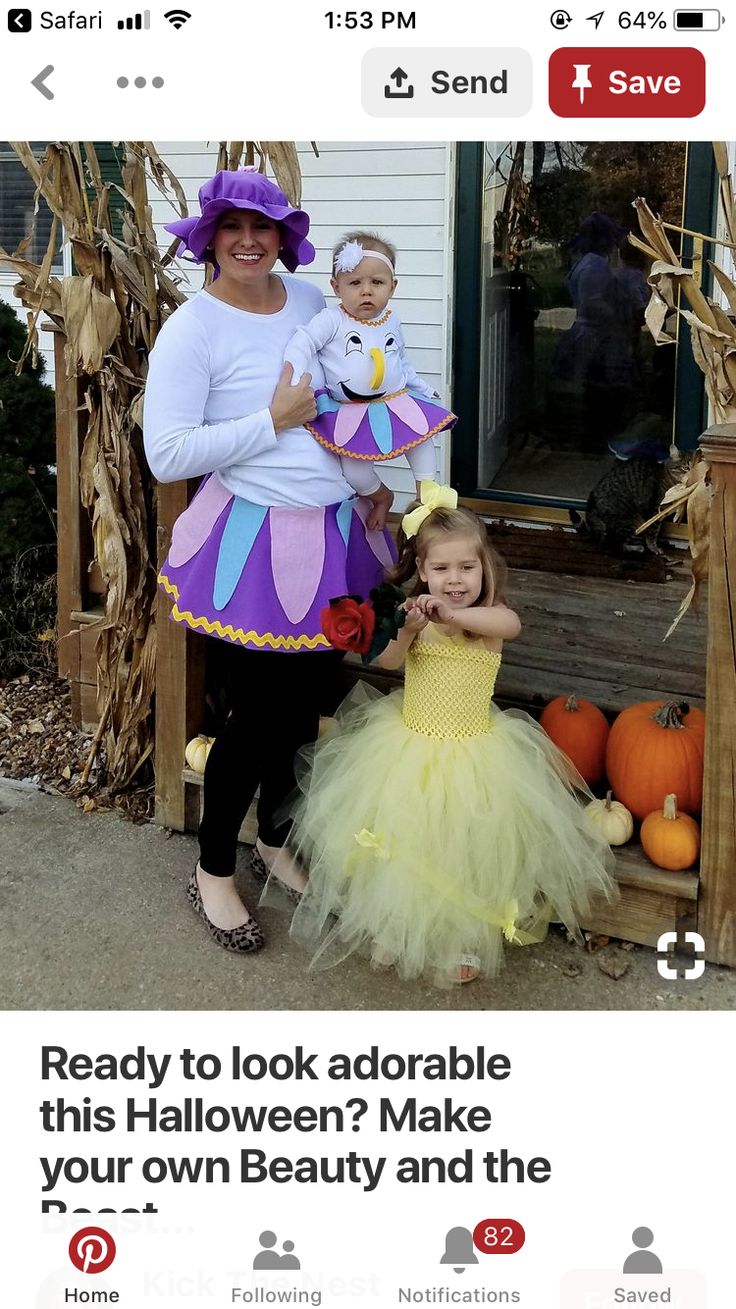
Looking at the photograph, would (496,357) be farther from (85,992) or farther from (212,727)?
(85,992)

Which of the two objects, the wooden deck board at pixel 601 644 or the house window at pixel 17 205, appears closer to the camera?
the wooden deck board at pixel 601 644

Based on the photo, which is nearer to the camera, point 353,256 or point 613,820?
point 353,256

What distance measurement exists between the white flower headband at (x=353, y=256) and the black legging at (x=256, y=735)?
90cm

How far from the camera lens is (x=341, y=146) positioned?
18.0 ft

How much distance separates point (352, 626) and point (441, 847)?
1.74 feet

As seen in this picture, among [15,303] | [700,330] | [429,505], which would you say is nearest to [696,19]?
[700,330]

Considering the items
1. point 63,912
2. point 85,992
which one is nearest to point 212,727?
point 63,912

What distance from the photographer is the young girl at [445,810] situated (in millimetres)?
2693

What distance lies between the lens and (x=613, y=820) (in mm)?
3018

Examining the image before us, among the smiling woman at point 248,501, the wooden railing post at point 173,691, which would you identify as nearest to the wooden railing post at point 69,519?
the wooden railing post at point 173,691

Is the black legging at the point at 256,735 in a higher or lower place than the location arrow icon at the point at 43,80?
lower

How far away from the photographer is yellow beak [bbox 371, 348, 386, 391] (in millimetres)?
2840
